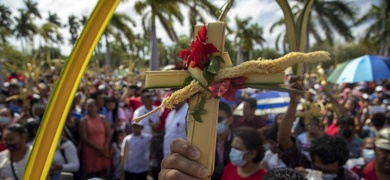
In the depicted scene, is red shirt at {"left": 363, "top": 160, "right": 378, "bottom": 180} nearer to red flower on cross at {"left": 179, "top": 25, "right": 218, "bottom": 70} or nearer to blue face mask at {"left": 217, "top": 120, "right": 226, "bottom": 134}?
blue face mask at {"left": 217, "top": 120, "right": 226, "bottom": 134}

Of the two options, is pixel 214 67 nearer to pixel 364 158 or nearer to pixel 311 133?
pixel 364 158

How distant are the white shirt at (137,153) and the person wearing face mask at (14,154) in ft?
5.42

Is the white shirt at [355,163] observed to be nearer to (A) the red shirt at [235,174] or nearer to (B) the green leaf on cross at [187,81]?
(A) the red shirt at [235,174]

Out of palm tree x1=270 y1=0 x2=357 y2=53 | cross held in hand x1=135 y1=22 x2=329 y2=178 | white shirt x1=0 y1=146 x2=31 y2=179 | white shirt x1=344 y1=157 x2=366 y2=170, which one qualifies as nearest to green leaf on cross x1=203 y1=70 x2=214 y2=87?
cross held in hand x1=135 y1=22 x2=329 y2=178

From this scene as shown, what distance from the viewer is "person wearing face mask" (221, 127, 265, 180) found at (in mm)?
2732

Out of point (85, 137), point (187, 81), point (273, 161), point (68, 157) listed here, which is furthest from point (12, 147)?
point (187, 81)

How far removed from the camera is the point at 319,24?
901 inches

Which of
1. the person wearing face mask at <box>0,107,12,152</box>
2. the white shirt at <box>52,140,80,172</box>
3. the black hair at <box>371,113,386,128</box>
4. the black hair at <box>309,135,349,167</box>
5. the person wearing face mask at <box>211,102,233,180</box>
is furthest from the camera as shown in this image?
the black hair at <box>371,113,386,128</box>

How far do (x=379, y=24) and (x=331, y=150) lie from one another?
3077cm

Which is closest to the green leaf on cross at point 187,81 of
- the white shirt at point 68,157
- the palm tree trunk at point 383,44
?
the white shirt at point 68,157

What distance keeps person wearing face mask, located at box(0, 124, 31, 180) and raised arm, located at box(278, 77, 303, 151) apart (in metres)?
2.19

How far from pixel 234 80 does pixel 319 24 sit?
77.4 ft

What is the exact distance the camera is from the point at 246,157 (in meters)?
2.75

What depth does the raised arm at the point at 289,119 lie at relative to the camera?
6.11 ft
